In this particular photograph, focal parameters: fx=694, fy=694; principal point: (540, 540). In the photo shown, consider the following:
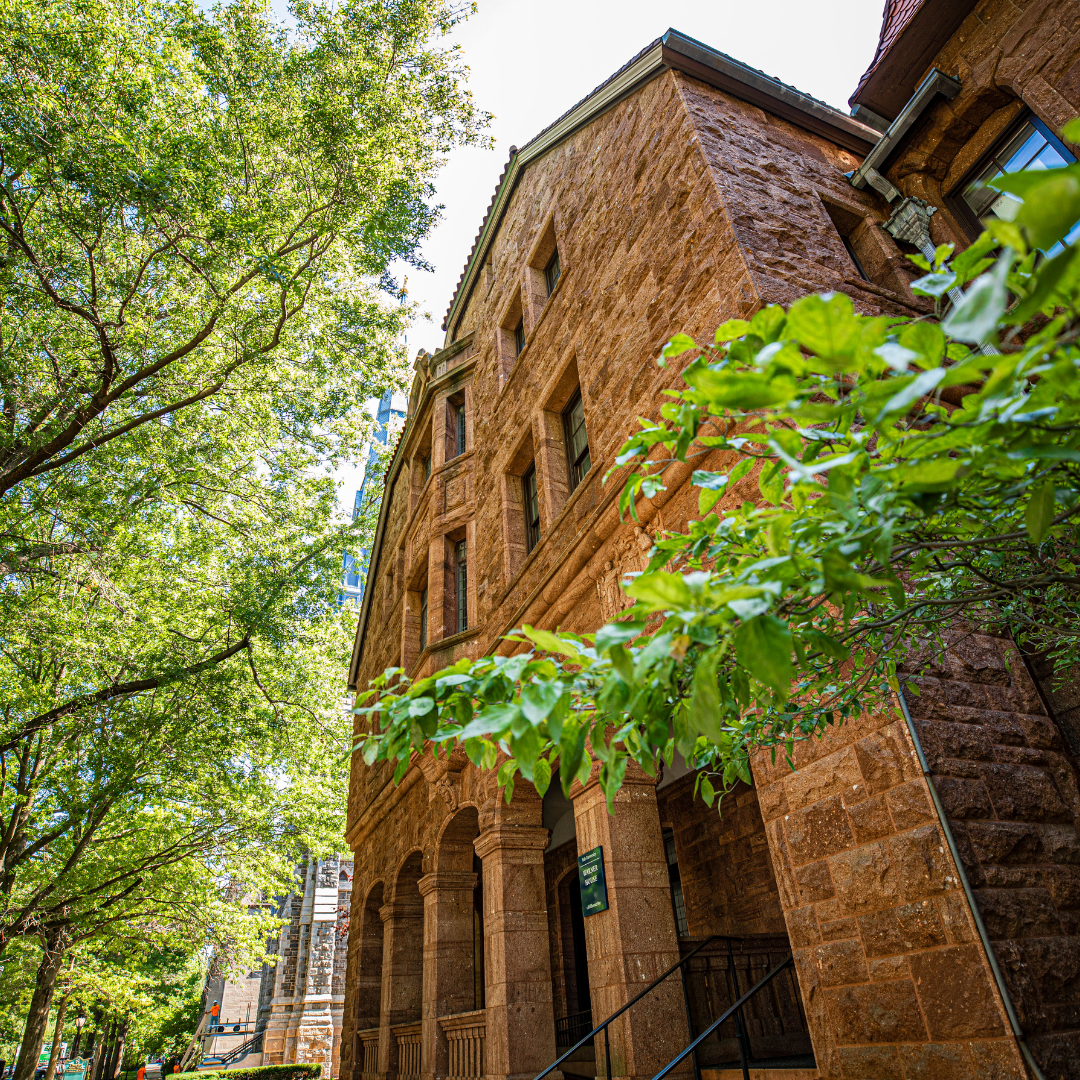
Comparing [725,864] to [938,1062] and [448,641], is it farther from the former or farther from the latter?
[938,1062]

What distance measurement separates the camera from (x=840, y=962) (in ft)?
11.3

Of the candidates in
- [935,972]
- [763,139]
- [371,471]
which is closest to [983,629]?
[935,972]

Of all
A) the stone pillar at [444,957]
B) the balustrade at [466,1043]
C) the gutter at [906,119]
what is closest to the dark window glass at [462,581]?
the stone pillar at [444,957]

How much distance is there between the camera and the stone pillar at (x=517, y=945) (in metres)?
6.55

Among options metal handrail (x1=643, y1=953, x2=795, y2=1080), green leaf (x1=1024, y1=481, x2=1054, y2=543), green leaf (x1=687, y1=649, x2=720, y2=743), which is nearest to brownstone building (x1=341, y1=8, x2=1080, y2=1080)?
metal handrail (x1=643, y1=953, x2=795, y2=1080)

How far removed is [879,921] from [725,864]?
19.3 feet

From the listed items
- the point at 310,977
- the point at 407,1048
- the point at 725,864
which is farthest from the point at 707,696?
the point at 310,977

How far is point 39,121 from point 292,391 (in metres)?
5.18

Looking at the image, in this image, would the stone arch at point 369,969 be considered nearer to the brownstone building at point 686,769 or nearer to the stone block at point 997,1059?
the brownstone building at point 686,769

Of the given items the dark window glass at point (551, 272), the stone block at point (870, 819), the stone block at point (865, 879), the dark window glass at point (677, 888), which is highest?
the dark window glass at point (551, 272)

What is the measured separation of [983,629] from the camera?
3.99 meters

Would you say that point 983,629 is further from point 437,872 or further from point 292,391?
point 292,391

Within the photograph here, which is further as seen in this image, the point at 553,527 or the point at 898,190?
the point at 553,527

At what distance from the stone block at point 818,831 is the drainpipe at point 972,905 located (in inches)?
19.8
